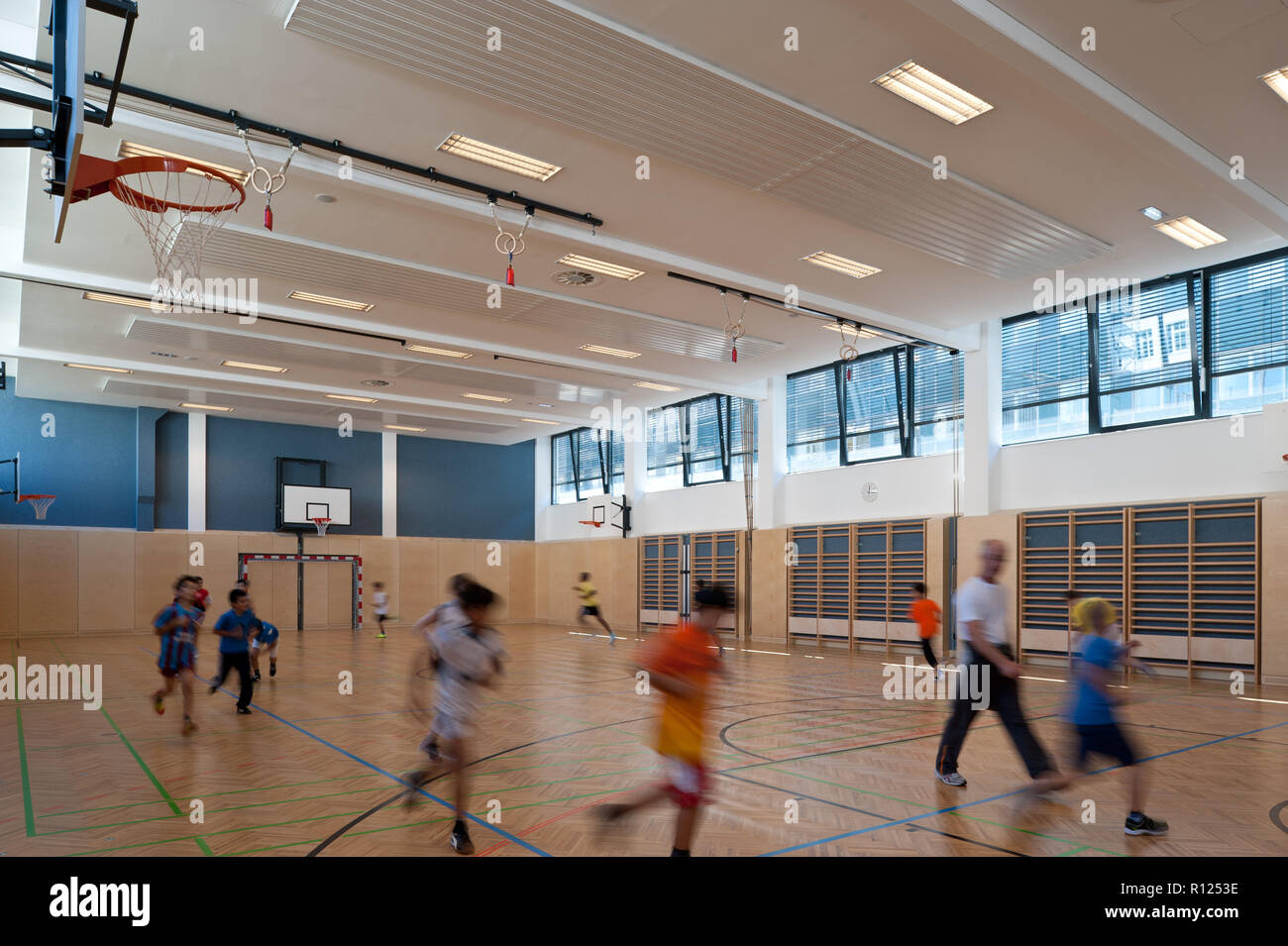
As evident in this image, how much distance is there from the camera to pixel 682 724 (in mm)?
4160

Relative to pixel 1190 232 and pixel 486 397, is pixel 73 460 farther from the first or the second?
pixel 1190 232

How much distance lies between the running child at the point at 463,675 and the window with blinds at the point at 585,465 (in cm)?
2075

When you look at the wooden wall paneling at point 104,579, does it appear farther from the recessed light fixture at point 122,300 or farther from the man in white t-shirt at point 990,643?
the man in white t-shirt at point 990,643

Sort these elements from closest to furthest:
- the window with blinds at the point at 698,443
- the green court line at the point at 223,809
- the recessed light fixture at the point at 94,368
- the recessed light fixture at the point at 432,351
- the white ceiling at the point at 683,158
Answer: the green court line at the point at 223,809, the white ceiling at the point at 683,158, the recessed light fixture at the point at 432,351, the recessed light fixture at the point at 94,368, the window with blinds at the point at 698,443

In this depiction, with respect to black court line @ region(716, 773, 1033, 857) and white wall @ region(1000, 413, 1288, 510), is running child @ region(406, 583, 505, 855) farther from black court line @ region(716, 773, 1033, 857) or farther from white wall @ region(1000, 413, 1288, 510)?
white wall @ region(1000, 413, 1288, 510)

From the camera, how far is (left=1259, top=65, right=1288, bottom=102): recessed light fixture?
7.63 meters

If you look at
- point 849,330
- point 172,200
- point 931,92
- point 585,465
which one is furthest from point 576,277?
point 585,465

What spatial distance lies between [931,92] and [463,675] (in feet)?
22.0

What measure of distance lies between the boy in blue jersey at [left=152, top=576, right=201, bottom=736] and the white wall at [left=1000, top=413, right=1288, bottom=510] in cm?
1361

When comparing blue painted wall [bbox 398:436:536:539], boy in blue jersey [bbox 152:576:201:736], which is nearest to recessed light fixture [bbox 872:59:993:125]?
boy in blue jersey [bbox 152:576:201:736]

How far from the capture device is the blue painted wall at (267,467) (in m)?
24.3

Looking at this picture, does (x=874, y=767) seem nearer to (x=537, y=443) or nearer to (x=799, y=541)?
(x=799, y=541)

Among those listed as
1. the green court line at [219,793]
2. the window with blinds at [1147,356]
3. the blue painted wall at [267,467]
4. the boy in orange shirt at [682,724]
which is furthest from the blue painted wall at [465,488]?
the boy in orange shirt at [682,724]
